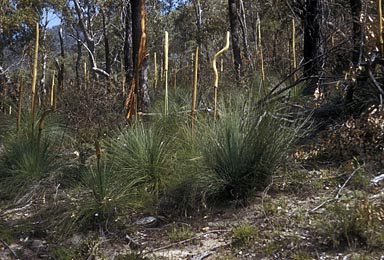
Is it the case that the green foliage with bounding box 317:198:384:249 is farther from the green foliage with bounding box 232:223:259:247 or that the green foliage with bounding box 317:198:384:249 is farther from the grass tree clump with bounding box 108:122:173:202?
the grass tree clump with bounding box 108:122:173:202

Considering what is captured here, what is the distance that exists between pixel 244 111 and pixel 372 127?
4.15 feet

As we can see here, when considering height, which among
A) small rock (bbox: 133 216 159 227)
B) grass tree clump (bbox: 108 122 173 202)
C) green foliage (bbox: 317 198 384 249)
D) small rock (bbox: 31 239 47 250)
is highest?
grass tree clump (bbox: 108 122 173 202)

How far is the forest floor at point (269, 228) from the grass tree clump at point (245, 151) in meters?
0.16

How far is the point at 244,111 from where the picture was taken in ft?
18.7

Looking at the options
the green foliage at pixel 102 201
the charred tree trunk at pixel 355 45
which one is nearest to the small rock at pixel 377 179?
the charred tree trunk at pixel 355 45

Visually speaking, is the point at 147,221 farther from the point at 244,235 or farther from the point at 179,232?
the point at 244,235

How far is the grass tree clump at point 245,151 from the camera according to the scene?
5.32 metres

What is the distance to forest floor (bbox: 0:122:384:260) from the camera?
430cm

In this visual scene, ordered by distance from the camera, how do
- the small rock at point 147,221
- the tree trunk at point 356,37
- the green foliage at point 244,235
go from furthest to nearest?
the tree trunk at point 356,37, the small rock at point 147,221, the green foliage at point 244,235

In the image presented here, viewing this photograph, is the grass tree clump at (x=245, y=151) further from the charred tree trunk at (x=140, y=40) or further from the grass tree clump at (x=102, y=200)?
the charred tree trunk at (x=140, y=40)

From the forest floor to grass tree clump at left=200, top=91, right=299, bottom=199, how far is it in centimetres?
16

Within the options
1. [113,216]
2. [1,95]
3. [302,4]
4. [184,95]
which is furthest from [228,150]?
A: [1,95]

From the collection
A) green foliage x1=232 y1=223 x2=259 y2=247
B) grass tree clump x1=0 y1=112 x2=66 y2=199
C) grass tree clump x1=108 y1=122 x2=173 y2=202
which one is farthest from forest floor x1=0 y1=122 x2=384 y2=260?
grass tree clump x1=0 y1=112 x2=66 y2=199

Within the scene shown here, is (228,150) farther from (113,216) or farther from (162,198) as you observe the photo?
(113,216)
